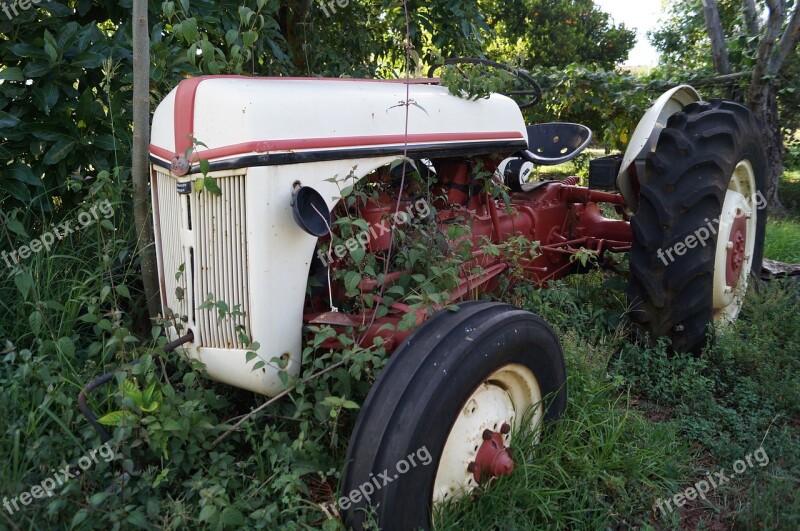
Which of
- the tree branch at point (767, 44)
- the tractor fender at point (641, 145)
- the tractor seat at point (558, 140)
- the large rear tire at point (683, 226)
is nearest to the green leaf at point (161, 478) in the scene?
the large rear tire at point (683, 226)

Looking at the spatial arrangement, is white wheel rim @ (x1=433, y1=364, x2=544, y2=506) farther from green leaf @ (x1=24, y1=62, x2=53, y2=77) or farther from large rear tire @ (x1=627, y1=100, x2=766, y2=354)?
green leaf @ (x1=24, y1=62, x2=53, y2=77)

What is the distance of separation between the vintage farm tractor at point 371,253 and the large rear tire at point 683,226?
0.02 metres

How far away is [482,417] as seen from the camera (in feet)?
7.31

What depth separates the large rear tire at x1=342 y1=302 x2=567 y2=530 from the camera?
6.21 feet

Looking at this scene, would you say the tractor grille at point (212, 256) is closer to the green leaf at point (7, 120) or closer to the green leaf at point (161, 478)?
the green leaf at point (161, 478)

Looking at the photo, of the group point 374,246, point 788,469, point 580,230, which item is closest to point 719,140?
point 580,230

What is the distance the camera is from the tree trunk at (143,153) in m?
2.63

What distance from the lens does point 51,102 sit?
9.77ft

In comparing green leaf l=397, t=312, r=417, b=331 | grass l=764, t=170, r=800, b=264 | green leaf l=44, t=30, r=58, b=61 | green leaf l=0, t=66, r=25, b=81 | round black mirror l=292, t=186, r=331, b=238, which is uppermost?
green leaf l=44, t=30, r=58, b=61

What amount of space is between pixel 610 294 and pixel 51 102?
3135 mm

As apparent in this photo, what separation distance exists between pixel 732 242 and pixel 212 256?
2.77m

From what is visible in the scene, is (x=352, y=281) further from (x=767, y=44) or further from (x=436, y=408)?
(x=767, y=44)

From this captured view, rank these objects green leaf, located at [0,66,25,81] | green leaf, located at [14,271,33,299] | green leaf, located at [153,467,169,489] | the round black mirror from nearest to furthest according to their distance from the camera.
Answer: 1. green leaf, located at [153,467,169,489]
2. the round black mirror
3. green leaf, located at [14,271,33,299]
4. green leaf, located at [0,66,25,81]

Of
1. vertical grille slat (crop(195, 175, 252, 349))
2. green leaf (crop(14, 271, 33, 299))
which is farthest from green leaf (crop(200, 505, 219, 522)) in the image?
green leaf (crop(14, 271, 33, 299))
